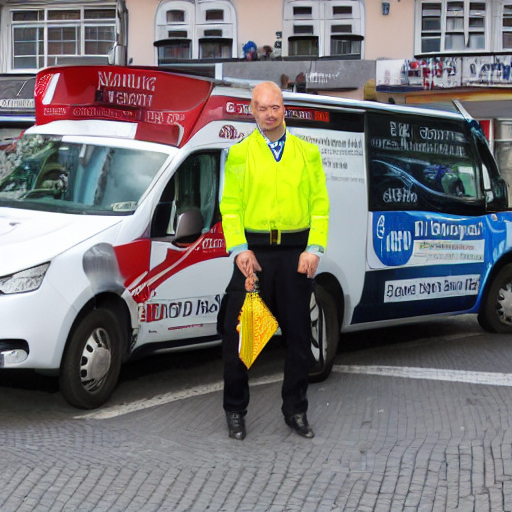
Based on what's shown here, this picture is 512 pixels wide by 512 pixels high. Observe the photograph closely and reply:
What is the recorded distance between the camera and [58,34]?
91.4 feet

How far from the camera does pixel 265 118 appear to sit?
590cm

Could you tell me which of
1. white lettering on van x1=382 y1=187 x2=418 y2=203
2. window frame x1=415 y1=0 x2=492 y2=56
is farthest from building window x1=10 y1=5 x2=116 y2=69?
white lettering on van x1=382 y1=187 x2=418 y2=203

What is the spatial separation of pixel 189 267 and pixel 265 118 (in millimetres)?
1765

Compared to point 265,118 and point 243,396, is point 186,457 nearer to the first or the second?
point 243,396

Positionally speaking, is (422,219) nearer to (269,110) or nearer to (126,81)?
(126,81)

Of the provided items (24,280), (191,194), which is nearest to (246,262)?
(24,280)

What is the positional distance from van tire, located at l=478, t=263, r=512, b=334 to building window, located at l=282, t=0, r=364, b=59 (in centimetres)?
1633

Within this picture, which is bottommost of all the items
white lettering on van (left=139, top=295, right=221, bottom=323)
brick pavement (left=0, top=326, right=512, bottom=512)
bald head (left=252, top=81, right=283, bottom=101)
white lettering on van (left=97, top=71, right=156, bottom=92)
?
brick pavement (left=0, top=326, right=512, bottom=512)

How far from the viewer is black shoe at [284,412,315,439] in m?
6.21

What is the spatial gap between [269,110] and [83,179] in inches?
76.2

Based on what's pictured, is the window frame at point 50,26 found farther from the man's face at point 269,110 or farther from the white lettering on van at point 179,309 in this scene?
the man's face at point 269,110

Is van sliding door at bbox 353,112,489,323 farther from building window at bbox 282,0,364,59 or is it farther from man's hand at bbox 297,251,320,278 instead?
building window at bbox 282,0,364,59

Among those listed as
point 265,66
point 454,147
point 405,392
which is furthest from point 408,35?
point 405,392

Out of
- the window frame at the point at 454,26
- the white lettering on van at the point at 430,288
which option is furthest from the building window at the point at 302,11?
the white lettering on van at the point at 430,288
